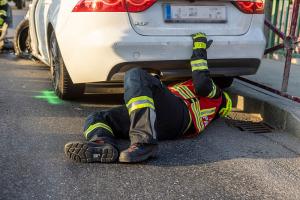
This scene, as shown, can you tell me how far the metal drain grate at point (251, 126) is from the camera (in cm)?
425

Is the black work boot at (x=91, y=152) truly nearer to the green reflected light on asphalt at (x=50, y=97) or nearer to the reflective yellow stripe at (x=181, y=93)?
the reflective yellow stripe at (x=181, y=93)

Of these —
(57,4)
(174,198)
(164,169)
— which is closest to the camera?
(174,198)

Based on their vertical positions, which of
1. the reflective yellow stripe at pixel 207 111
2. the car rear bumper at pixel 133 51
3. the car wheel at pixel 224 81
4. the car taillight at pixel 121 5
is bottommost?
the car wheel at pixel 224 81

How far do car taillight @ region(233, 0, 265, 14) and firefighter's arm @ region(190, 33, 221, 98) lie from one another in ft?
1.63

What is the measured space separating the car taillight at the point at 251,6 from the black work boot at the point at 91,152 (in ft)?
6.25

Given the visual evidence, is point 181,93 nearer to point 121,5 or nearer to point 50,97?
point 121,5

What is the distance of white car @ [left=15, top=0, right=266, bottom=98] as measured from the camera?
391 cm

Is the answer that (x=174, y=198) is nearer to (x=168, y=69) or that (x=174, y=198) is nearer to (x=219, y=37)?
(x=168, y=69)

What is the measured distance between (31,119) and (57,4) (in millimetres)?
1171

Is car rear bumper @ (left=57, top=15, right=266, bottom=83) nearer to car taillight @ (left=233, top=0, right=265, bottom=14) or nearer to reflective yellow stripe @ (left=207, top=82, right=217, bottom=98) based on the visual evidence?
car taillight @ (left=233, top=0, right=265, bottom=14)

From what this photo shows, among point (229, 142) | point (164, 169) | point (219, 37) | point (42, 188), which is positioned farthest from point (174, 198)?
point (219, 37)

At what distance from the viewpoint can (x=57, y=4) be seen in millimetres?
4586

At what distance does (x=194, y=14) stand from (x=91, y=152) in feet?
5.37

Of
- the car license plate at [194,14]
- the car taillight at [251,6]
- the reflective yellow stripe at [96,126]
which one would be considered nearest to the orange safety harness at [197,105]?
the car license plate at [194,14]
